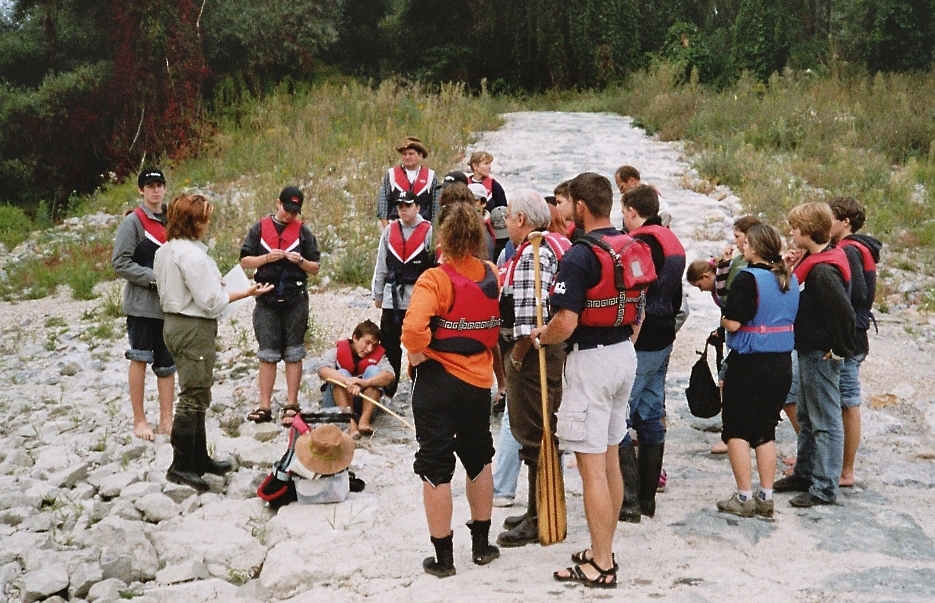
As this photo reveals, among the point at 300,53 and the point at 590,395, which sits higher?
the point at 300,53

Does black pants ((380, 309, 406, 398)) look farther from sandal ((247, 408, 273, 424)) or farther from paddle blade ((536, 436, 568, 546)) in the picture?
paddle blade ((536, 436, 568, 546))

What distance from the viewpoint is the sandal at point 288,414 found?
6762 millimetres

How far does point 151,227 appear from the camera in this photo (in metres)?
6.38

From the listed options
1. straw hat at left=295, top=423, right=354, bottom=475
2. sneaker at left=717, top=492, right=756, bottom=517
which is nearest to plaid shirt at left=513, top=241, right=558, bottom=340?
straw hat at left=295, top=423, right=354, bottom=475

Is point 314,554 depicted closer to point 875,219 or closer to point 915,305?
point 915,305

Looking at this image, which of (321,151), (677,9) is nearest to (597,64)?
(677,9)

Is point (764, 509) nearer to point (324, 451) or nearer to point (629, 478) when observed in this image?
point (629, 478)

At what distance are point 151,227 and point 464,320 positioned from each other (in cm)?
317

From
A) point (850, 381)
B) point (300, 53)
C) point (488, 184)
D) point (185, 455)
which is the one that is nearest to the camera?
point (850, 381)

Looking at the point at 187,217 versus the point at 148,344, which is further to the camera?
the point at 148,344

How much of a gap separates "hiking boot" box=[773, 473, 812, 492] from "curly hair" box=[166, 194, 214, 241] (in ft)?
13.3

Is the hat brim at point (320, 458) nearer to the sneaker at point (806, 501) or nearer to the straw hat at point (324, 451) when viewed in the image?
the straw hat at point (324, 451)

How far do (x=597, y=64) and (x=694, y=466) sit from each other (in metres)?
18.0

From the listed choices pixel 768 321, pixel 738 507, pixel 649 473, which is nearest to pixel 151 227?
pixel 649 473
